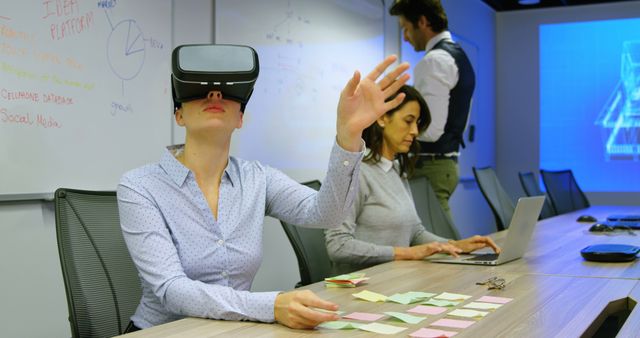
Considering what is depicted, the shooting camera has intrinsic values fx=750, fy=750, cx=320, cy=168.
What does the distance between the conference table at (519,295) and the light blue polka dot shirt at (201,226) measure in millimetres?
69

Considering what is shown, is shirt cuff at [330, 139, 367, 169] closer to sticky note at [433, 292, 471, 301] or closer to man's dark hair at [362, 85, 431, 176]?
sticky note at [433, 292, 471, 301]

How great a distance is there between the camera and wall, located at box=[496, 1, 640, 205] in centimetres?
823

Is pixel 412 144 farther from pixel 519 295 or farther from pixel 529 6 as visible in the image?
pixel 529 6

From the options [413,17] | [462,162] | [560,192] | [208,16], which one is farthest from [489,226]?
[208,16]

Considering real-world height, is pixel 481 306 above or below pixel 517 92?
below

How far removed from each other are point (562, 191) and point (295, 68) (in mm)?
2425

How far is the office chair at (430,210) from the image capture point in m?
3.34

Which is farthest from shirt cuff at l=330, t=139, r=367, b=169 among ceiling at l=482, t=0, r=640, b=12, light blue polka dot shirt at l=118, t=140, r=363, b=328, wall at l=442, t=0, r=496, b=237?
ceiling at l=482, t=0, r=640, b=12

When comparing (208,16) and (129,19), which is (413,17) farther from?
(129,19)

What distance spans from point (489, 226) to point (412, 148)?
5.31 m

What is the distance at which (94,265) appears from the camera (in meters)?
1.88

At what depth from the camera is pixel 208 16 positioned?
374cm

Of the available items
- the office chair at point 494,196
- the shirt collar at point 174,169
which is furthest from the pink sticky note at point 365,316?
the office chair at point 494,196

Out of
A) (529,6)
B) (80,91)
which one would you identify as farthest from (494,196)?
(529,6)
